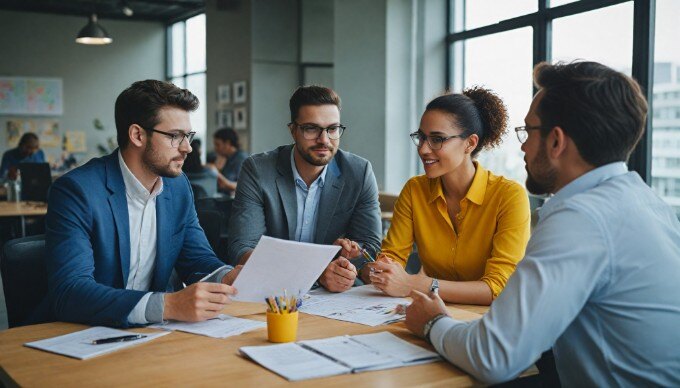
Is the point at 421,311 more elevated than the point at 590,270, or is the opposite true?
the point at 590,270

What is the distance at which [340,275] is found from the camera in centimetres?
225

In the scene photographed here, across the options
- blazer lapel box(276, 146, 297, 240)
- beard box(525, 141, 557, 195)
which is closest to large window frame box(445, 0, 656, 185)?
blazer lapel box(276, 146, 297, 240)

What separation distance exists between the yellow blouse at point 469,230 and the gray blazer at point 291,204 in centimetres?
32

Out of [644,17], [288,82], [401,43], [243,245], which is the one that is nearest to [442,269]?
[243,245]

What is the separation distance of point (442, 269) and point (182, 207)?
977 mm

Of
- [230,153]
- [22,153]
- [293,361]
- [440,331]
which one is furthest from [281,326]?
[22,153]

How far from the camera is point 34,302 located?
2.17m

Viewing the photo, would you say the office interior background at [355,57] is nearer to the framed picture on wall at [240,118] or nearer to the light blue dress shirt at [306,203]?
the framed picture on wall at [240,118]

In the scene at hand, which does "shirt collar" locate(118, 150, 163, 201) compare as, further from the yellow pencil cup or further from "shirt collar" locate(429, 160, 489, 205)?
"shirt collar" locate(429, 160, 489, 205)

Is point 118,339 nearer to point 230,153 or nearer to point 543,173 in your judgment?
point 543,173

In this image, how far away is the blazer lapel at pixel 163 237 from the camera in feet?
7.52

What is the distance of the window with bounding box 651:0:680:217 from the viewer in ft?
15.1

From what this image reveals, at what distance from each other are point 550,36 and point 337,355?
4.72 meters

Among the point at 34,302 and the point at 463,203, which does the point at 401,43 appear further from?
the point at 34,302
